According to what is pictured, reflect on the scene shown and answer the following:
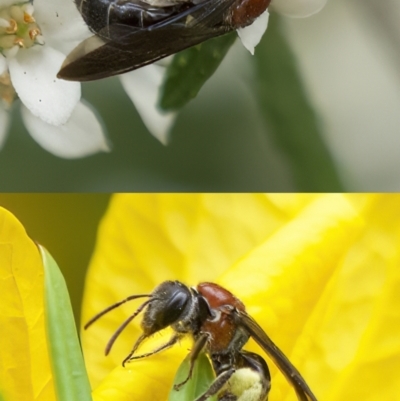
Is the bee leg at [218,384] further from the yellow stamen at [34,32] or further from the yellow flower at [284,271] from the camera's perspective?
the yellow stamen at [34,32]

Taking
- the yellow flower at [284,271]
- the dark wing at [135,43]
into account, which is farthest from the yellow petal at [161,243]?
the dark wing at [135,43]

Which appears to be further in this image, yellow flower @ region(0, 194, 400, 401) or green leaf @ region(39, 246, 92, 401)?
yellow flower @ region(0, 194, 400, 401)

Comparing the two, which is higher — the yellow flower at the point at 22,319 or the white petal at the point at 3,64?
the white petal at the point at 3,64

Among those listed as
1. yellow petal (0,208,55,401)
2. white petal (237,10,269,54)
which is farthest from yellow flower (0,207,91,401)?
white petal (237,10,269,54)

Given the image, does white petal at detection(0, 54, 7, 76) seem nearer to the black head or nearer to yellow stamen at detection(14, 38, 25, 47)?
yellow stamen at detection(14, 38, 25, 47)

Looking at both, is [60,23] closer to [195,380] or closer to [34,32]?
[34,32]

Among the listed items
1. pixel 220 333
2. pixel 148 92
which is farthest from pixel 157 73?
pixel 220 333
